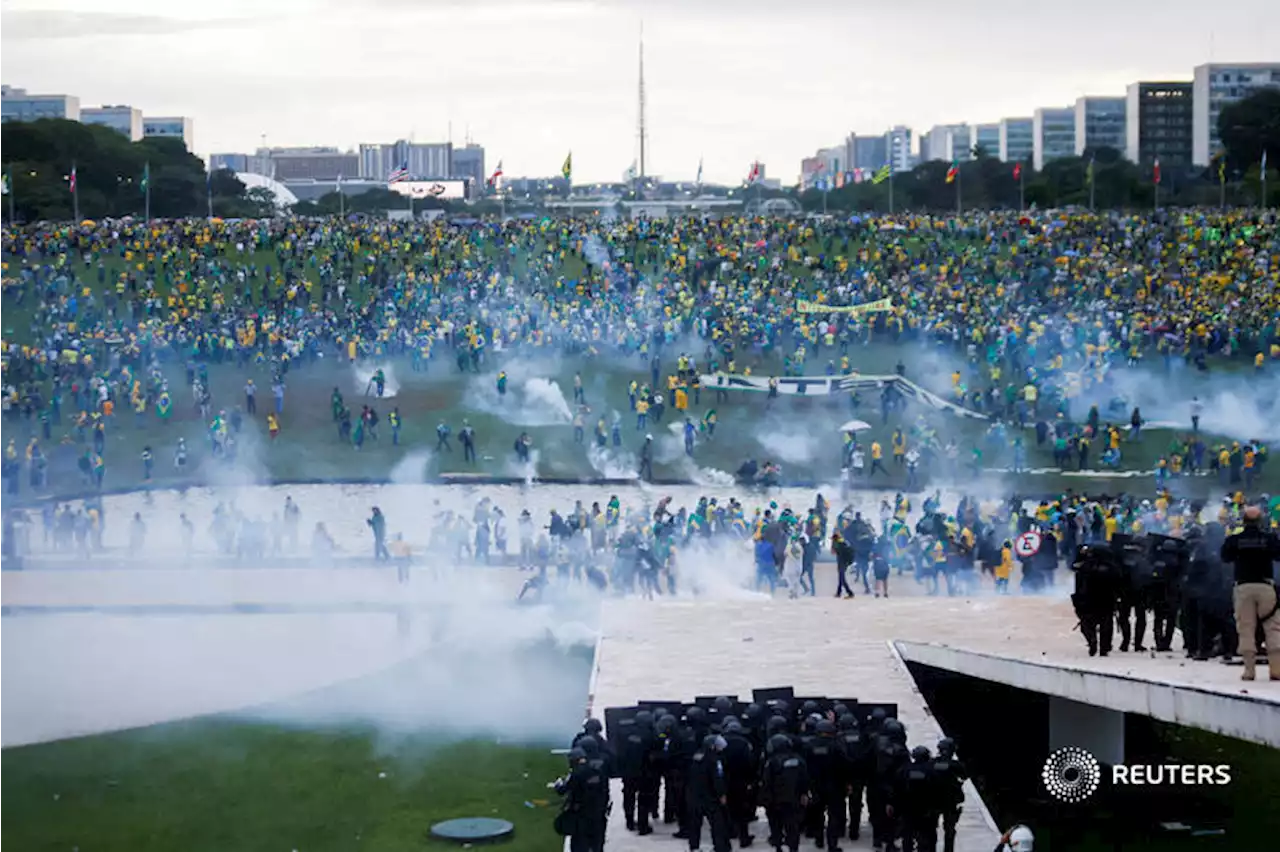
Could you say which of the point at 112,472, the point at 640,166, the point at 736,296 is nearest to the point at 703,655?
the point at 112,472

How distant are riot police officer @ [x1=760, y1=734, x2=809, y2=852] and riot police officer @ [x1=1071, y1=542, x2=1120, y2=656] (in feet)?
14.1

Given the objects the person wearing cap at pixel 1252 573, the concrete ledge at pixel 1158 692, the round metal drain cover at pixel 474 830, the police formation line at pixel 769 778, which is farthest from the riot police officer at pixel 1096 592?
the round metal drain cover at pixel 474 830

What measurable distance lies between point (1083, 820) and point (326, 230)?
53754 millimetres

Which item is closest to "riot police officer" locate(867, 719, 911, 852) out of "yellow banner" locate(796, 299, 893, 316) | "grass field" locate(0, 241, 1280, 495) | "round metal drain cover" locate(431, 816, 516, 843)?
"round metal drain cover" locate(431, 816, 516, 843)

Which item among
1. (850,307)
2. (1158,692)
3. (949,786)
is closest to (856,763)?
(949,786)

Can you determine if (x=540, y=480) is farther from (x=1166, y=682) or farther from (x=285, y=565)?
(x=1166, y=682)

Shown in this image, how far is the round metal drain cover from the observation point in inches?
716

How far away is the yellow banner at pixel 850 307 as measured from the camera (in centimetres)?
5584

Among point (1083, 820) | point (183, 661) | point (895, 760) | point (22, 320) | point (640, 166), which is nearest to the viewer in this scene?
point (895, 760)

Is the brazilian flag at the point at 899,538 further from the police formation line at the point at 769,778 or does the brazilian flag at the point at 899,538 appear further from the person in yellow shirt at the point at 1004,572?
the police formation line at the point at 769,778

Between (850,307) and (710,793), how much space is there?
41.7 metres

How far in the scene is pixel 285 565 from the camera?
121 ft

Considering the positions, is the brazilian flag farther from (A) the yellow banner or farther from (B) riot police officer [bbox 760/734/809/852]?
(A) the yellow banner

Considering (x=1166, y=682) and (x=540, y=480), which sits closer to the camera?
(x=1166, y=682)
